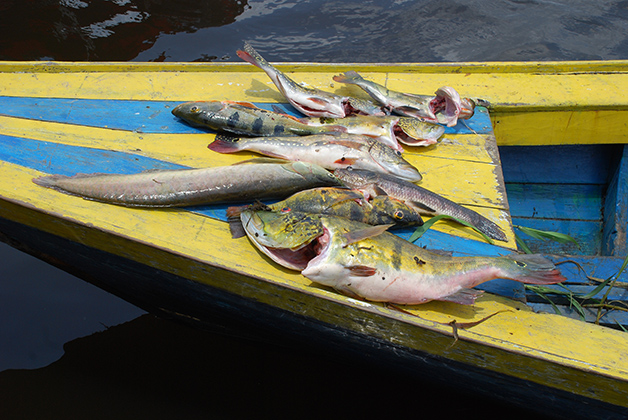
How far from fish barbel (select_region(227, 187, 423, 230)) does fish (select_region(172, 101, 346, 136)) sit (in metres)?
0.86

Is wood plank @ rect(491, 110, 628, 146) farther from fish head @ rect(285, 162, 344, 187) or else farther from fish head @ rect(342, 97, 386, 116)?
fish head @ rect(285, 162, 344, 187)

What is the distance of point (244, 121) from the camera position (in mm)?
3791

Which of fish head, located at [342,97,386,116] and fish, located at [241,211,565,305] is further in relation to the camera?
fish head, located at [342,97,386,116]

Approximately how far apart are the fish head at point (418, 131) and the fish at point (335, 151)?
344 millimetres

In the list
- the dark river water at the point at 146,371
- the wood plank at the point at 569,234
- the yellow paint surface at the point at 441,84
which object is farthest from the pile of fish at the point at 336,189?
the wood plank at the point at 569,234

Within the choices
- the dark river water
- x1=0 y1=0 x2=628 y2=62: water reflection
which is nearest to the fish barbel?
the dark river water

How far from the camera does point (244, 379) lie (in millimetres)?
4098

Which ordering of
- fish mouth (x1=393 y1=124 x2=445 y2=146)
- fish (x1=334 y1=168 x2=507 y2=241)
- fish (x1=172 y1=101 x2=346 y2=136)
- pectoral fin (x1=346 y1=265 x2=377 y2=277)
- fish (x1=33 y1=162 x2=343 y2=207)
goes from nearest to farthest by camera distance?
pectoral fin (x1=346 y1=265 x2=377 y2=277) < fish (x1=33 y1=162 x2=343 y2=207) < fish (x1=334 y1=168 x2=507 y2=241) < fish (x1=172 y1=101 x2=346 y2=136) < fish mouth (x1=393 y1=124 x2=445 y2=146)

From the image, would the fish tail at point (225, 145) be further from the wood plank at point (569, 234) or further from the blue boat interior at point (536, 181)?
the wood plank at point (569, 234)

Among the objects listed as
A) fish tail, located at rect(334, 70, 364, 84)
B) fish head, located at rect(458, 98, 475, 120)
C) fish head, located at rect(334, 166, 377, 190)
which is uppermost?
fish tail, located at rect(334, 70, 364, 84)

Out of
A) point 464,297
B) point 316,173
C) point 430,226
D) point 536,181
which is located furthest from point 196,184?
point 536,181

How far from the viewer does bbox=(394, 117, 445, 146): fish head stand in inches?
153

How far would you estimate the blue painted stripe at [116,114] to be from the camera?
3977mm

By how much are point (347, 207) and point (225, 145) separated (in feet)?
4.16
